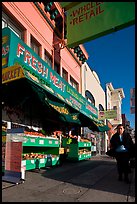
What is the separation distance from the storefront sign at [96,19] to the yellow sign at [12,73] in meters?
2.11

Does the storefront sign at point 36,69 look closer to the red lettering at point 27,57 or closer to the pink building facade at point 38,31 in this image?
the red lettering at point 27,57

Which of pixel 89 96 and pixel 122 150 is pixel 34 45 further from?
pixel 89 96

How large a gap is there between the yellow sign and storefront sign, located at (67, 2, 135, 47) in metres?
2.11

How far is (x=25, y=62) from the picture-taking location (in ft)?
28.8

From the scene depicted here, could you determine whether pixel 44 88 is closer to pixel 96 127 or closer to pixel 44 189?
pixel 44 189

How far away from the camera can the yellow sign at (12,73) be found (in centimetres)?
731

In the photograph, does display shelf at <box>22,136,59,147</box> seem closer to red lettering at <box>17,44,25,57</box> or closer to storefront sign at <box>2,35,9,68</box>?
storefront sign at <box>2,35,9,68</box>

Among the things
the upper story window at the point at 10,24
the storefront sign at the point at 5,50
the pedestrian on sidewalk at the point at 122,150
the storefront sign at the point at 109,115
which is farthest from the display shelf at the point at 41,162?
the storefront sign at the point at 109,115

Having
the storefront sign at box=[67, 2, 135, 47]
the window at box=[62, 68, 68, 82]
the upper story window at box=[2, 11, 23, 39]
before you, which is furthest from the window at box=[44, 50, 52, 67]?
the storefront sign at box=[67, 2, 135, 47]

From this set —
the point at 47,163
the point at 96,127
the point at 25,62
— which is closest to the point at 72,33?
the point at 25,62

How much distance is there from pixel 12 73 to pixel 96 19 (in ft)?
10.8

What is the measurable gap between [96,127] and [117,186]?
10212mm

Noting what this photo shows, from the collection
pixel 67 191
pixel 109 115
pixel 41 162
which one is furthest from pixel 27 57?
pixel 109 115

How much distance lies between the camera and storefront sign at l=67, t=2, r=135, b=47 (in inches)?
273
